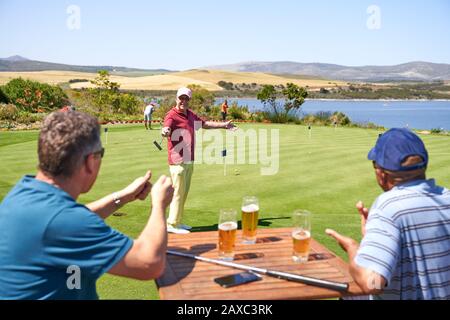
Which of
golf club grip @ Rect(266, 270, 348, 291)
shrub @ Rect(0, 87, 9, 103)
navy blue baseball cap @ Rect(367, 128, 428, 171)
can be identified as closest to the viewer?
golf club grip @ Rect(266, 270, 348, 291)

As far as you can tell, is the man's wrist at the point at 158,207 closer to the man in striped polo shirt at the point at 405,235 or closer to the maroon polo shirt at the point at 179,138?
the man in striped polo shirt at the point at 405,235

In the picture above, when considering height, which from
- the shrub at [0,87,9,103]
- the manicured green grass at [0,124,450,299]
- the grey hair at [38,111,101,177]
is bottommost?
the manicured green grass at [0,124,450,299]

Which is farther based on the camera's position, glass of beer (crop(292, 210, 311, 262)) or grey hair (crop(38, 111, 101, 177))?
glass of beer (crop(292, 210, 311, 262))

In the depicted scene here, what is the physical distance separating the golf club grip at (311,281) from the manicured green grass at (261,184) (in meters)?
2.03

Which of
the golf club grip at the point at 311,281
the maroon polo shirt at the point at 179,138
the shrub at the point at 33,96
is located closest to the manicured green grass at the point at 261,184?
the maroon polo shirt at the point at 179,138

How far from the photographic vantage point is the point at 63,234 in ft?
6.55

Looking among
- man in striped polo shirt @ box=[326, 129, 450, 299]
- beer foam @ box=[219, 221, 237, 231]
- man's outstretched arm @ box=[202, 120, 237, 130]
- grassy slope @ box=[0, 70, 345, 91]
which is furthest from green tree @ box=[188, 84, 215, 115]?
grassy slope @ box=[0, 70, 345, 91]

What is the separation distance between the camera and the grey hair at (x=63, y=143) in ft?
7.04

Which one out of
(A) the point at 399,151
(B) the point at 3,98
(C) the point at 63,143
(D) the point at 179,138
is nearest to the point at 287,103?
(B) the point at 3,98

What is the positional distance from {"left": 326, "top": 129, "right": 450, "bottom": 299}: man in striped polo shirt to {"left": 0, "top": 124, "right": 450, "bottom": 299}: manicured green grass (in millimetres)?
2451

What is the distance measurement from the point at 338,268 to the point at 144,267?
1133mm

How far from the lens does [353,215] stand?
698 cm

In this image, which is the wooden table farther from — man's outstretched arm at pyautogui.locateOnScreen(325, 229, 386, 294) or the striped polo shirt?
the striped polo shirt

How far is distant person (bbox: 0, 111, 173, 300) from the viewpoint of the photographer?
2.01 metres
